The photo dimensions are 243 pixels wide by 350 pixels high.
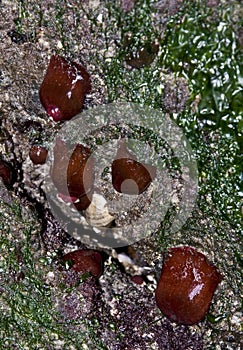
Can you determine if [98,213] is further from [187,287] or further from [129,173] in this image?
[187,287]

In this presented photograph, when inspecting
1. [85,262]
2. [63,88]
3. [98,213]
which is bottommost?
[85,262]

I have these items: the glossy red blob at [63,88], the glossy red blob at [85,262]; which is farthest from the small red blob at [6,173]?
the glossy red blob at [85,262]

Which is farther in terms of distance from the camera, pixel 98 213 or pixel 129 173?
pixel 98 213

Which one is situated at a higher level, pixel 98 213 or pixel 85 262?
pixel 98 213

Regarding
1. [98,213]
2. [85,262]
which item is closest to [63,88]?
[98,213]

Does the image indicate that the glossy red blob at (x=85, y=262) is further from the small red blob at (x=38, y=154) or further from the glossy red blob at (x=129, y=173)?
the small red blob at (x=38, y=154)

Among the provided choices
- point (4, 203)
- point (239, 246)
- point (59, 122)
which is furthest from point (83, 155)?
point (239, 246)
